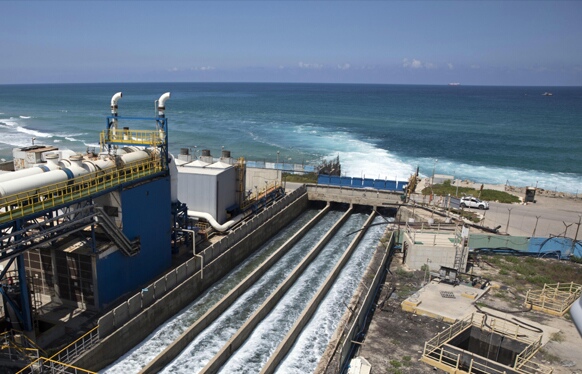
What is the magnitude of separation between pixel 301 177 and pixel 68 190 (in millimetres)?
31579

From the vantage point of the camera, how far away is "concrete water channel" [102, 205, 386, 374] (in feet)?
69.7

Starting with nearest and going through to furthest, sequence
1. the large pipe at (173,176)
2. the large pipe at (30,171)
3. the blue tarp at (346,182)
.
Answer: the large pipe at (30,171) < the large pipe at (173,176) < the blue tarp at (346,182)

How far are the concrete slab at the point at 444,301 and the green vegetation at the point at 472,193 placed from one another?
2071 centimetres

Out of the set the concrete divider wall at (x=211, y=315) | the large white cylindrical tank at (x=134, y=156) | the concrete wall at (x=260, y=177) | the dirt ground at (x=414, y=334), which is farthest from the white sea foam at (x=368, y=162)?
the large white cylindrical tank at (x=134, y=156)

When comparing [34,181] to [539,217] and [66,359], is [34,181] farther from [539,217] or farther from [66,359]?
[539,217]

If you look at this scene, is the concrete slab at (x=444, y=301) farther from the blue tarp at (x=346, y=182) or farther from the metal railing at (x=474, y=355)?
the blue tarp at (x=346, y=182)

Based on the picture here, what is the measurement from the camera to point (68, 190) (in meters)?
21.3

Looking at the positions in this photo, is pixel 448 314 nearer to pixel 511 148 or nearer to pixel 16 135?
pixel 511 148

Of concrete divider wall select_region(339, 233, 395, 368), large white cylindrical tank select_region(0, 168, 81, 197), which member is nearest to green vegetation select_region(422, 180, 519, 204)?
concrete divider wall select_region(339, 233, 395, 368)

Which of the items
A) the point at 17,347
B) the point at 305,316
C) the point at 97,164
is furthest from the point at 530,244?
the point at 17,347

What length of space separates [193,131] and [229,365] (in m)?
87.0

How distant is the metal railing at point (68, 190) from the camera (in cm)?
1817

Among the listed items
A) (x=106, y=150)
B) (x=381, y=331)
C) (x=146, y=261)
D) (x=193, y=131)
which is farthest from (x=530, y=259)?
(x=193, y=131)

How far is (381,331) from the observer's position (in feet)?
71.5
